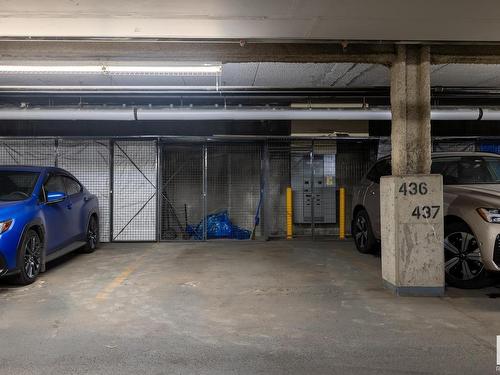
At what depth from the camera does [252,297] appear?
532 cm

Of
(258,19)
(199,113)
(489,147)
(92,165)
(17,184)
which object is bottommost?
(17,184)

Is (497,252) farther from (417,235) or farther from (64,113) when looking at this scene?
(64,113)

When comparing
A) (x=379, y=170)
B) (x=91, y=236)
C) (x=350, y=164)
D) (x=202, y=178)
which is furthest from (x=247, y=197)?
(x=91, y=236)

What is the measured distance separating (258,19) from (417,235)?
3294 millimetres

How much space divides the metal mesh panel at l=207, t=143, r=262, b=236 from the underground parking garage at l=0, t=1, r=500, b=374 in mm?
50

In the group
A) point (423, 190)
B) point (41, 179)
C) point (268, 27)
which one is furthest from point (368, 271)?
point (41, 179)

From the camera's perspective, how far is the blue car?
216 inches

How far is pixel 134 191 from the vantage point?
10188mm

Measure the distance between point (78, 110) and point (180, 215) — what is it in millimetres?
3532

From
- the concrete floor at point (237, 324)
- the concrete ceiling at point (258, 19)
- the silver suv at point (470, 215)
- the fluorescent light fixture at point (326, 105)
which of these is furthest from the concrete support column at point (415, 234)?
the fluorescent light fixture at point (326, 105)

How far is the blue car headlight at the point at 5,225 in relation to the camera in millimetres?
5348

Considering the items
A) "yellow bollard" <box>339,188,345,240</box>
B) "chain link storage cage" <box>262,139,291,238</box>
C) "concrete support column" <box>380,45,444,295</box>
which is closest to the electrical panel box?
"chain link storage cage" <box>262,139,291,238</box>

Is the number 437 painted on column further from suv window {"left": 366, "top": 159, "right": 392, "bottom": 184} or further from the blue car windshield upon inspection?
the blue car windshield

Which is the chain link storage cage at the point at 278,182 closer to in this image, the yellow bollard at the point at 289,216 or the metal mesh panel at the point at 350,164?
the yellow bollard at the point at 289,216
